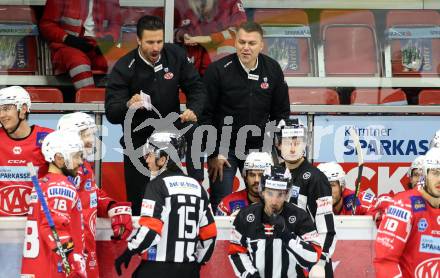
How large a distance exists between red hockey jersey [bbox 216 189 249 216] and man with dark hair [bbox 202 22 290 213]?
0.46m

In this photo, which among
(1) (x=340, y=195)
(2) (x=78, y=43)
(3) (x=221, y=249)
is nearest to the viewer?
(3) (x=221, y=249)

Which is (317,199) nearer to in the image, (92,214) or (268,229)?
(268,229)

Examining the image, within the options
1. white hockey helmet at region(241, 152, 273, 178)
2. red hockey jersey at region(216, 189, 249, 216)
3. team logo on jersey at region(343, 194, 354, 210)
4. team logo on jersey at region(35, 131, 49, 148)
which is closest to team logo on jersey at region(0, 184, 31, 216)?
team logo on jersey at region(35, 131, 49, 148)

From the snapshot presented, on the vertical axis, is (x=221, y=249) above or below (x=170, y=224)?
below

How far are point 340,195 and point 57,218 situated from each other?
210 cm

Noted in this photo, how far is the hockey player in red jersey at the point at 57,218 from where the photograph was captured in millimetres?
7523

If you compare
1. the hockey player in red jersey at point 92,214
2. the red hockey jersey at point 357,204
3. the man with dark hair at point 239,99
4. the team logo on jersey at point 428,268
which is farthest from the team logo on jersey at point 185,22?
the team logo on jersey at point 428,268

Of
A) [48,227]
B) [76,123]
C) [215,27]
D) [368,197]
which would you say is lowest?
[48,227]

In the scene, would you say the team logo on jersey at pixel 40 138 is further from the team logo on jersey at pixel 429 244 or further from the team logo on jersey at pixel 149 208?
the team logo on jersey at pixel 429 244

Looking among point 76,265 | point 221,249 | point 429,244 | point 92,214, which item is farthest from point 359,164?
point 76,265

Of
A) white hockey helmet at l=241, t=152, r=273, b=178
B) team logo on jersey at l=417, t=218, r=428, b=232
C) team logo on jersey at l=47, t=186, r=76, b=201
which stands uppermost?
white hockey helmet at l=241, t=152, r=273, b=178

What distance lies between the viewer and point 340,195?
8.84m

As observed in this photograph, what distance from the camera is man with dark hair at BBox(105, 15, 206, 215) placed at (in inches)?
339

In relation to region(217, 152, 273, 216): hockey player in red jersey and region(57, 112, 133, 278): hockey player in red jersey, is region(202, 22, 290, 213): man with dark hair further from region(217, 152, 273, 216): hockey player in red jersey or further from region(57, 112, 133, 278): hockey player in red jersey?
region(57, 112, 133, 278): hockey player in red jersey
